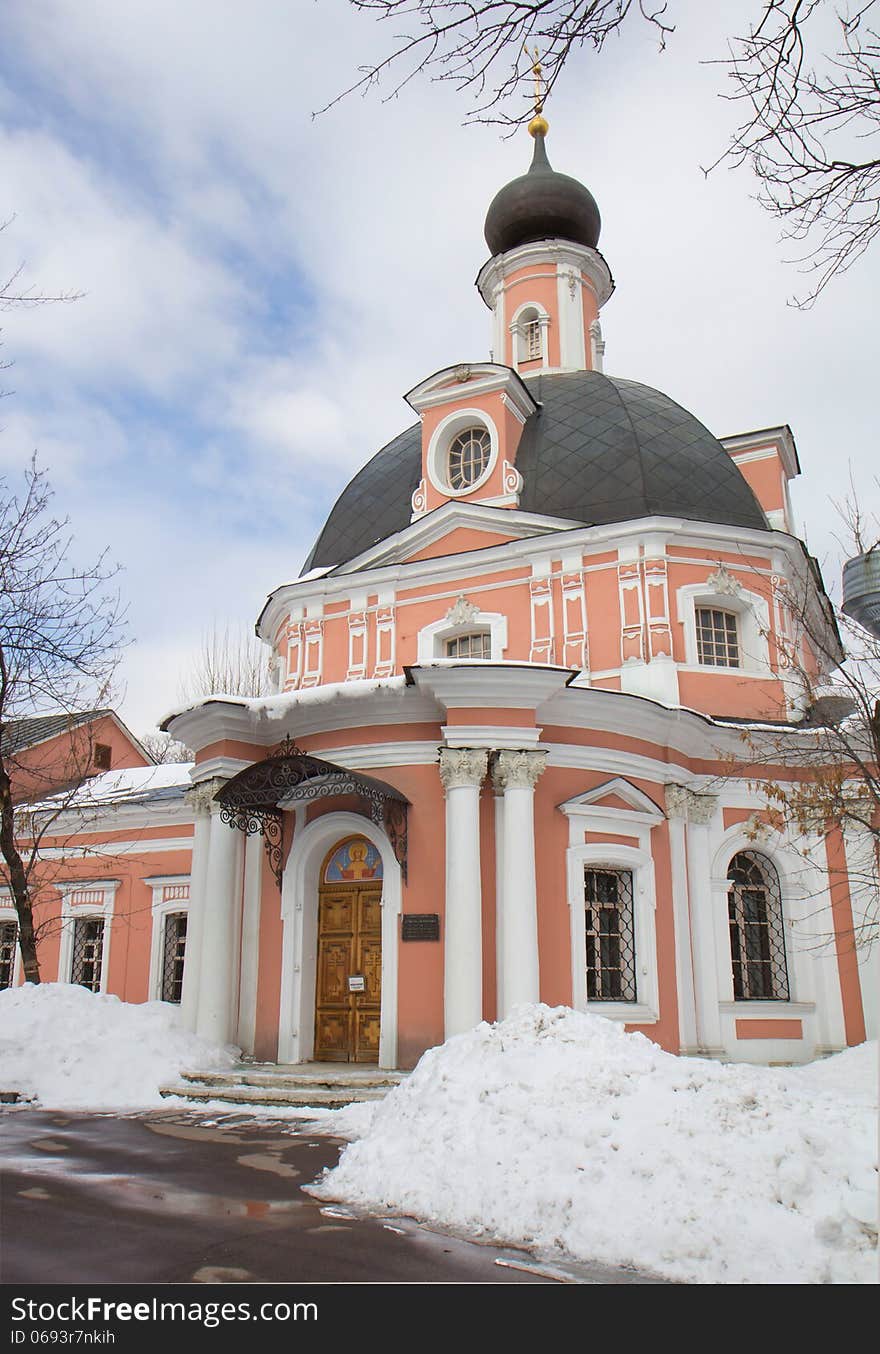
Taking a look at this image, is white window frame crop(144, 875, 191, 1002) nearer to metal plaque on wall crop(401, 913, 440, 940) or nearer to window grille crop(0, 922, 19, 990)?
window grille crop(0, 922, 19, 990)

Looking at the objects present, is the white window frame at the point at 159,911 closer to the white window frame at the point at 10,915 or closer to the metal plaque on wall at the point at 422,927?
the white window frame at the point at 10,915

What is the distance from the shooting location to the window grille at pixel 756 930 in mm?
13719

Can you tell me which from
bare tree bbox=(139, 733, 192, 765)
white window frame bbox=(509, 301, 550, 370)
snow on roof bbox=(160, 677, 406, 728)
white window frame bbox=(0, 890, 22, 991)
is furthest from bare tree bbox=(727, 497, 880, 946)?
bare tree bbox=(139, 733, 192, 765)

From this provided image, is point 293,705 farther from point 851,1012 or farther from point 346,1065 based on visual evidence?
point 851,1012

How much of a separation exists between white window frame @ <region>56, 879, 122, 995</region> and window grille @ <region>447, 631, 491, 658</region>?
7465 millimetres

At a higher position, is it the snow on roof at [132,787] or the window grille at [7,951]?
the snow on roof at [132,787]

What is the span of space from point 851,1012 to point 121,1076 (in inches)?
345

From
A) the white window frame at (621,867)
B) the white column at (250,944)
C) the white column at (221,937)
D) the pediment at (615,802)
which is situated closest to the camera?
the white window frame at (621,867)

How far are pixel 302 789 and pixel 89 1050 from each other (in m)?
3.37

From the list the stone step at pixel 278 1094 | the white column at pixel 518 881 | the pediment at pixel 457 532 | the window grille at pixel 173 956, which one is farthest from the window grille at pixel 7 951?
the white column at pixel 518 881

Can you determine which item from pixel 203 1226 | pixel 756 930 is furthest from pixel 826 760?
pixel 203 1226

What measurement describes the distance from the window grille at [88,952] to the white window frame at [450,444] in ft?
31.7
